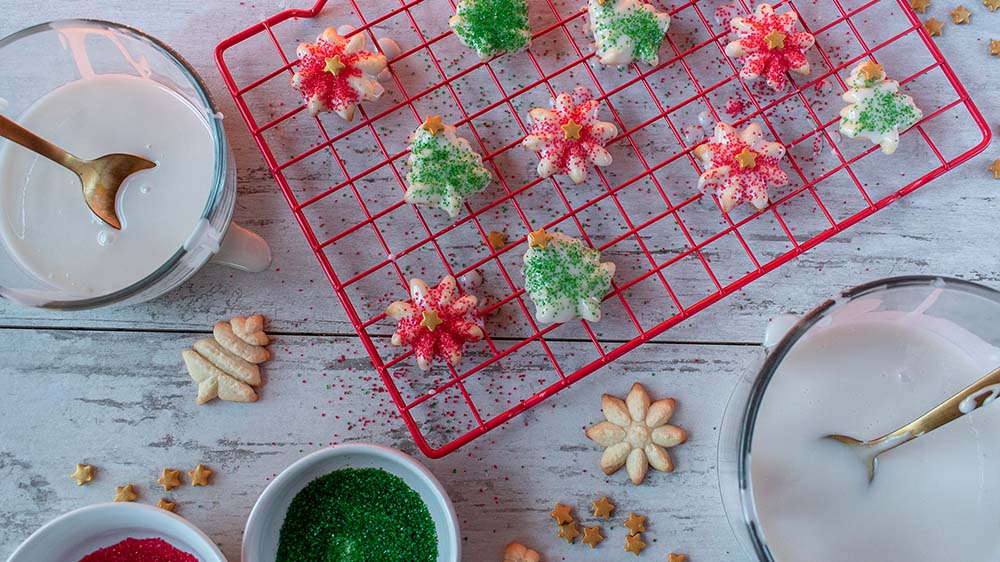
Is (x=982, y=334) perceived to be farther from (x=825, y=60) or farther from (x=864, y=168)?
(x=825, y=60)

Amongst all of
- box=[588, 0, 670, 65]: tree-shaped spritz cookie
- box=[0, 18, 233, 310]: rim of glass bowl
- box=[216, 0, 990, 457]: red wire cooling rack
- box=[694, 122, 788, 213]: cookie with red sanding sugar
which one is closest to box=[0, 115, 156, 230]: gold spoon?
box=[0, 18, 233, 310]: rim of glass bowl

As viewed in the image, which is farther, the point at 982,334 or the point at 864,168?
the point at 864,168

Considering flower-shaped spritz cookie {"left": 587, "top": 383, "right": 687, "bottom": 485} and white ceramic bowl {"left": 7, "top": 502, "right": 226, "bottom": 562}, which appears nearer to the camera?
white ceramic bowl {"left": 7, "top": 502, "right": 226, "bottom": 562}

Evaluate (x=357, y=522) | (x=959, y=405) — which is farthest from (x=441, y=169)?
(x=959, y=405)

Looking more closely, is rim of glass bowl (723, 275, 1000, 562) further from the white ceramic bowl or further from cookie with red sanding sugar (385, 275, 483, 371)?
the white ceramic bowl

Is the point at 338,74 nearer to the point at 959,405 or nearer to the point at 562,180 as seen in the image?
the point at 562,180

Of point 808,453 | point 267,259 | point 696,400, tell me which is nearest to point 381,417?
point 267,259
